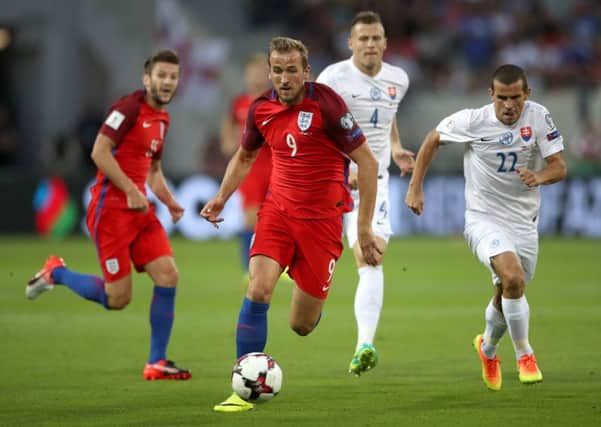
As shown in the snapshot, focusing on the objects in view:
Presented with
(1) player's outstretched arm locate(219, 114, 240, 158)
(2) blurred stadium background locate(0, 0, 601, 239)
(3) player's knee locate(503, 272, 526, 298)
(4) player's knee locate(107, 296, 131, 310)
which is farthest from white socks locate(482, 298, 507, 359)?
(2) blurred stadium background locate(0, 0, 601, 239)

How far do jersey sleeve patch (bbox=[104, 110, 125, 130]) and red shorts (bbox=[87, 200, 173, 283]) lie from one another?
0.59 metres

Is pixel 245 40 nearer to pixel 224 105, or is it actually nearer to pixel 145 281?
pixel 224 105

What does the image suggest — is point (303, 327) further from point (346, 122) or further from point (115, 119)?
point (115, 119)

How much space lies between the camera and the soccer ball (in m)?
6.63

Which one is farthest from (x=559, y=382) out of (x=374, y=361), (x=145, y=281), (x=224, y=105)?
(x=224, y=105)

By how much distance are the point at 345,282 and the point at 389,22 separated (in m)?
11.1

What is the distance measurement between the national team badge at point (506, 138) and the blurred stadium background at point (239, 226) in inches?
60.5

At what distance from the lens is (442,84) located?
79.3 feet

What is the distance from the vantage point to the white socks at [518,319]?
24.7 ft

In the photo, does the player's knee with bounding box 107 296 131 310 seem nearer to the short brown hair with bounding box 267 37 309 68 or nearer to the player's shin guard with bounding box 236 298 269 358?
the player's shin guard with bounding box 236 298 269 358

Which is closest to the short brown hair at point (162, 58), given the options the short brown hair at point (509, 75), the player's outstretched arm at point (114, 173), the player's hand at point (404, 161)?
the player's outstretched arm at point (114, 173)

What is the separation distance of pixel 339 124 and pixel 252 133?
Result: 0.59 metres

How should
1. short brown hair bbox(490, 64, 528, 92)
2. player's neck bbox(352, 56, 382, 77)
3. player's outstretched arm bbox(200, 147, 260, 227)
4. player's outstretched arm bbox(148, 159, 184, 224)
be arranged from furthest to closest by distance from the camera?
player's neck bbox(352, 56, 382, 77)
player's outstretched arm bbox(148, 159, 184, 224)
short brown hair bbox(490, 64, 528, 92)
player's outstretched arm bbox(200, 147, 260, 227)

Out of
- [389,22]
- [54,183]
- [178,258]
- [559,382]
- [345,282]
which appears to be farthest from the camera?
[389,22]
